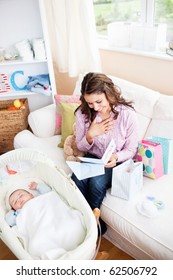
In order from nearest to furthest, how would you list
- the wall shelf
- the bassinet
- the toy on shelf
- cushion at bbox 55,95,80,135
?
the bassinet
cushion at bbox 55,95,80,135
the wall shelf
the toy on shelf

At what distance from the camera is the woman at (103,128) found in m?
1.50

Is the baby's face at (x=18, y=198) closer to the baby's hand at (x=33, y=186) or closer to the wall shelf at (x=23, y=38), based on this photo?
the baby's hand at (x=33, y=186)

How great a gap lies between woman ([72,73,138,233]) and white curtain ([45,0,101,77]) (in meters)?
0.93

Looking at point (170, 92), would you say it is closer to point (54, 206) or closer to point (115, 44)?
point (115, 44)

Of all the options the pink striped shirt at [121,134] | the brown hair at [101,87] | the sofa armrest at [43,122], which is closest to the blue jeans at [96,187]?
the pink striped shirt at [121,134]

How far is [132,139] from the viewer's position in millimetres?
1613

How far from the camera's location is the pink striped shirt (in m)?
1.60

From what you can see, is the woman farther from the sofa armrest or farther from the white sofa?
the sofa armrest

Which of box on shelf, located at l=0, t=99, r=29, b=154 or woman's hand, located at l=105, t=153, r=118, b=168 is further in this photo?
box on shelf, located at l=0, t=99, r=29, b=154

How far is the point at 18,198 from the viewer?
155 centimetres

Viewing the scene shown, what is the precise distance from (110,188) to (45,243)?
52 cm

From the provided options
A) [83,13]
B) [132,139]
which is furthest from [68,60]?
[132,139]

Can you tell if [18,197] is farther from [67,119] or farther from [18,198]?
[67,119]

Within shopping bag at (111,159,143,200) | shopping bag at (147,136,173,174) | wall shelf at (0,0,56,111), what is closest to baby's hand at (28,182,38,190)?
shopping bag at (111,159,143,200)
